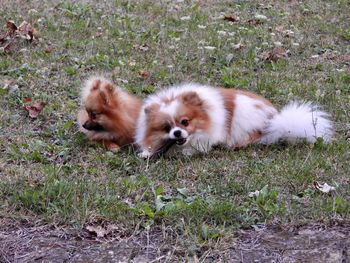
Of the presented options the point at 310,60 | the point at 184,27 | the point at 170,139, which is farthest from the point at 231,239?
the point at 184,27

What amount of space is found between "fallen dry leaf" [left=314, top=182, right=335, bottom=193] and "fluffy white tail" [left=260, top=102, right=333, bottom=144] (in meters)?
0.87

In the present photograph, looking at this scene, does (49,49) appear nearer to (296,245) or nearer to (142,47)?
(142,47)

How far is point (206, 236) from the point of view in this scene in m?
3.63

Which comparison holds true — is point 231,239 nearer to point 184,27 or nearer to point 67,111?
point 67,111

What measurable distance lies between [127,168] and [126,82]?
6.46ft

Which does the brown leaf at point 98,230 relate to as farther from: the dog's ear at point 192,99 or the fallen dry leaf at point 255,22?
the fallen dry leaf at point 255,22

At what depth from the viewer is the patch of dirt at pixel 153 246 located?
3.49 metres

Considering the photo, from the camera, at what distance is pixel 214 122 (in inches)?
202

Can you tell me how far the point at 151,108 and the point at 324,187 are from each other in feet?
5.29

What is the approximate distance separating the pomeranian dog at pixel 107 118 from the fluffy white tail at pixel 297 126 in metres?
1.14

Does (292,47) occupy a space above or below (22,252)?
above

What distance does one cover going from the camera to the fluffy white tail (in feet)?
16.6

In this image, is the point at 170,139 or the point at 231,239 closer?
the point at 231,239

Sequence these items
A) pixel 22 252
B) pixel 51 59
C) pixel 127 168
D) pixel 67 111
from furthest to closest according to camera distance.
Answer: pixel 51 59 → pixel 67 111 → pixel 127 168 → pixel 22 252
